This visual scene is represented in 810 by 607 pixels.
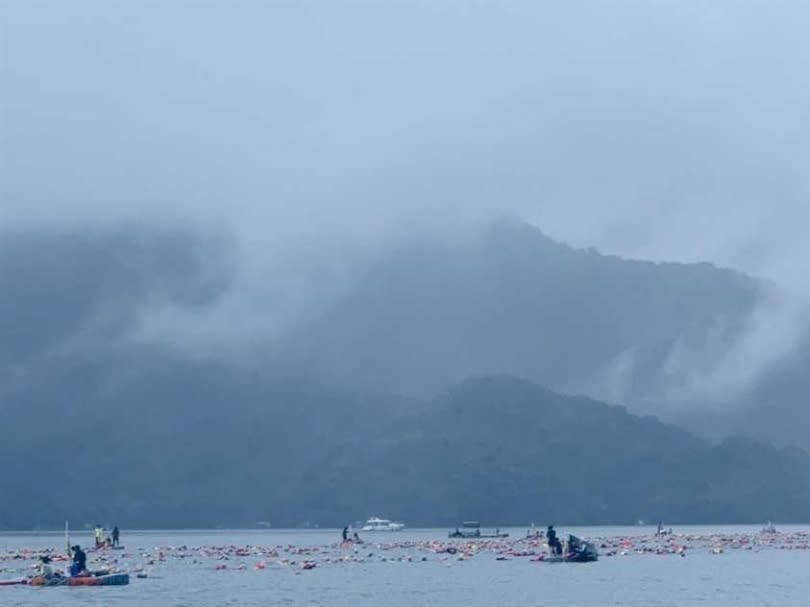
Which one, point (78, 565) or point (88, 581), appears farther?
point (78, 565)

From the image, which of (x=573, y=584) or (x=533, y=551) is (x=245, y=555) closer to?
(x=533, y=551)

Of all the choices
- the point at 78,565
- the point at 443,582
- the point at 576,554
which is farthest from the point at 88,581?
the point at 576,554

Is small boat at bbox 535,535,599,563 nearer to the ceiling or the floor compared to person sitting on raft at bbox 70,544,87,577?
nearer to the ceiling

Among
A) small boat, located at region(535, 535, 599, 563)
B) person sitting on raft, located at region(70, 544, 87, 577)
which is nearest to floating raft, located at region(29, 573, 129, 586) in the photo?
person sitting on raft, located at region(70, 544, 87, 577)

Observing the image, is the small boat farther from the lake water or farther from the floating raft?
the floating raft

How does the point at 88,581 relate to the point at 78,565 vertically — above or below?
below

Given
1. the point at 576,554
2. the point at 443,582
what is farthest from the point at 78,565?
the point at 576,554

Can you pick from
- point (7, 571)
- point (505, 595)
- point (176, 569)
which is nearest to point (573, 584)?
point (505, 595)

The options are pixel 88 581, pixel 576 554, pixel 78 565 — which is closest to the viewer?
pixel 88 581

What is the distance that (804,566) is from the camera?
151500 millimetres

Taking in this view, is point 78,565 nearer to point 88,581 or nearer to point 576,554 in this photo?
point 88,581

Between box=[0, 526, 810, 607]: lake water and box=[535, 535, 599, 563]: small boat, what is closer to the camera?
box=[0, 526, 810, 607]: lake water

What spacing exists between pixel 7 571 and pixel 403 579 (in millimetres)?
40071

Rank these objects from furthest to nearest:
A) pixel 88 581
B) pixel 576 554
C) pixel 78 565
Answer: pixel 576 554, pixel 78 565, pixel 88 581
